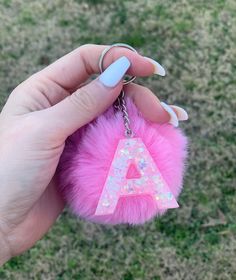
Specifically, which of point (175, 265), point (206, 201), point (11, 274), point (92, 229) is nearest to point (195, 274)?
point (175, 265)

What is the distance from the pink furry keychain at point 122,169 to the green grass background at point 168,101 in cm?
85

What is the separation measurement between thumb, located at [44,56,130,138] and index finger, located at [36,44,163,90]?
0.06m

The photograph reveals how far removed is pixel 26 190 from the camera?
58.6 inches

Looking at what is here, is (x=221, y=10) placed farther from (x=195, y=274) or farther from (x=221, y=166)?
(x=195, y=274)

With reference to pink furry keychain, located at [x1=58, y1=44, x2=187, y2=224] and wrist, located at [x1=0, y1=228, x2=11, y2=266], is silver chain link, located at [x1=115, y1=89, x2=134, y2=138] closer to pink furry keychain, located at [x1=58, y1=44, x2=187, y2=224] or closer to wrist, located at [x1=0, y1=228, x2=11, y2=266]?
pink furry keychain, located at [x1=58, y1=44, x2=187, y2=224]

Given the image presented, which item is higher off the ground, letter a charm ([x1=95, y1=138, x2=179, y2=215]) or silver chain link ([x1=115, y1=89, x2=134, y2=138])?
silver chain link ([x1=115, y1=89, x2=134, y2=138])

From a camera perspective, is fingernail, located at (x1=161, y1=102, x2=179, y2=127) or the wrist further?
the wrist

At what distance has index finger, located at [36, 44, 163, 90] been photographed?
1.45 metres

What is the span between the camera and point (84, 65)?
158cm

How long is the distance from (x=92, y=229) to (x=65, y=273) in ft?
0.74

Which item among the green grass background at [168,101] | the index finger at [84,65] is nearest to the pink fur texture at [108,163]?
the index finger at [84,65]

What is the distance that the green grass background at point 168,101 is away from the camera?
7.26 ft

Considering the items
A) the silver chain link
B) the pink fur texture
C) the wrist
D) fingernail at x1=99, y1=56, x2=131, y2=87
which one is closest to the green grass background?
the wrist

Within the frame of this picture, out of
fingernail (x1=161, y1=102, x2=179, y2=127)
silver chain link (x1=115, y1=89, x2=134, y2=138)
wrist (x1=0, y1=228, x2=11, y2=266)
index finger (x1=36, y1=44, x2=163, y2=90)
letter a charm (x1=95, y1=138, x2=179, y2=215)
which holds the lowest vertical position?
wrist (x1=0, y1=228, x2=11, y2=266)
